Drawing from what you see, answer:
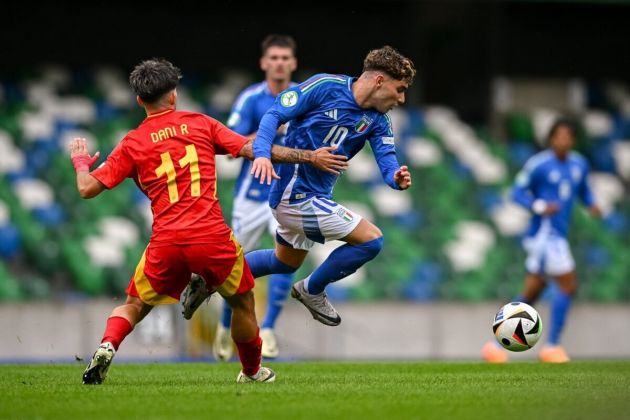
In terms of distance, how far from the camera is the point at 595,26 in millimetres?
24453

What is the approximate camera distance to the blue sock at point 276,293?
10.4 metres

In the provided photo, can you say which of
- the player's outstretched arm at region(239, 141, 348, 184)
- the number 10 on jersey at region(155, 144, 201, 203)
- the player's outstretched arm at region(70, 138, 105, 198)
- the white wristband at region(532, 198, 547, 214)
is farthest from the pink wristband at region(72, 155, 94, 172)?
the white wristband at region(532, 198, 547, 214)

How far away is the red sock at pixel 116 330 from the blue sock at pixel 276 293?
2966mm

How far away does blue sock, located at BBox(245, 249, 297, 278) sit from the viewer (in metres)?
8.96

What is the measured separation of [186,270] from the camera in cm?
740

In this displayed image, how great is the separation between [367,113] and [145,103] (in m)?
1.64

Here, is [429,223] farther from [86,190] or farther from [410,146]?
[86,190]

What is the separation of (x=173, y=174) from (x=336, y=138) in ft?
4.66

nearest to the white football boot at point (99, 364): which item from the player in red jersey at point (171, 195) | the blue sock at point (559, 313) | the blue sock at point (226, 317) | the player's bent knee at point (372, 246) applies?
the player in red jersey at point (171, 195)

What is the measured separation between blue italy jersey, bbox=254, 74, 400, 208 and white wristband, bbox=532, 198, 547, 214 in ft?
15.8

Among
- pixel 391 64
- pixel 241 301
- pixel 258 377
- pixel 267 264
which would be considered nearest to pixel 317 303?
pixel 267 264

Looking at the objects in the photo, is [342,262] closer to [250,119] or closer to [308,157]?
[308,157]

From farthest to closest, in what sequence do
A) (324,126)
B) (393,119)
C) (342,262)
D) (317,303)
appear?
1. (393,119)
2. (317,303)
3. (342,262)
4. (324,126)

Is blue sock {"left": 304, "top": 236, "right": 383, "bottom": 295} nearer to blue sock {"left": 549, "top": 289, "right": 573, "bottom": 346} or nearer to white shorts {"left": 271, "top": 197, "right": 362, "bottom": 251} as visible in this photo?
white shorts {"left": 271, "top": 197, "right": 362, "bottom": 251}
